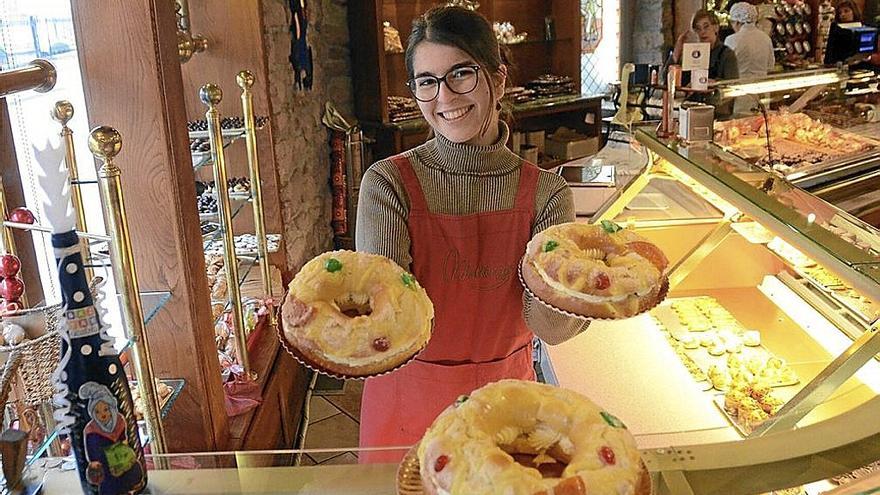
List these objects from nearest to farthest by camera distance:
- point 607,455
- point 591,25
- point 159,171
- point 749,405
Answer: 1. point 607,455
2. point 159,171
3. point 749,405
4. point 591,25

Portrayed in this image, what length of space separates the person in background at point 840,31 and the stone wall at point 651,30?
2.31 m

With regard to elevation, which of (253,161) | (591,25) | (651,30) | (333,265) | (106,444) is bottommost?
(106,444)

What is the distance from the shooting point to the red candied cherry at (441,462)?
94 cm

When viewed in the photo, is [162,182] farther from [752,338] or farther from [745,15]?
[745,15]

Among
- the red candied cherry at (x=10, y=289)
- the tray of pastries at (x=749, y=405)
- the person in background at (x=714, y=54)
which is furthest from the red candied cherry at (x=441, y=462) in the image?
the person in background at (x=714, y=54)

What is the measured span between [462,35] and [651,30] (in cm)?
909

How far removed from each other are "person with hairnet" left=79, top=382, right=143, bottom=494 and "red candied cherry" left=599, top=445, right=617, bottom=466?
0.73 m

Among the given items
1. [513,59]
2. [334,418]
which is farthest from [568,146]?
[334,418]

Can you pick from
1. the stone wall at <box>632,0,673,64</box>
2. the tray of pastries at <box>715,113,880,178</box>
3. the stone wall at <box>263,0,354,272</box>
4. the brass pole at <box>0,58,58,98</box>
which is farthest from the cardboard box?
the brass pole at <box>0,58,58,98</box>

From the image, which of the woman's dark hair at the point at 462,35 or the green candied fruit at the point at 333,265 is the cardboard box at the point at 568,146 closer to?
the woman's dark hair at the point at 462,35

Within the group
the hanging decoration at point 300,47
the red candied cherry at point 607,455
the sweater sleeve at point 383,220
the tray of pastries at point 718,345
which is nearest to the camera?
the red candied cherry at point 607,455

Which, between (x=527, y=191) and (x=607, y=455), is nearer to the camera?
(x=607, y=455)

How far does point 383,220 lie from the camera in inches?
70.3

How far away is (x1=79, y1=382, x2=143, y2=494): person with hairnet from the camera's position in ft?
3.78
